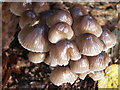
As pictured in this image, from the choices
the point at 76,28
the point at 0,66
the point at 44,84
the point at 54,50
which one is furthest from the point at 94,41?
the point at 0,66

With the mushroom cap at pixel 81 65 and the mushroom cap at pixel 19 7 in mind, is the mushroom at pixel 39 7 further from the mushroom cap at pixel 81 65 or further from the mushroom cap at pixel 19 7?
the mushroom cap at pixel 81 65

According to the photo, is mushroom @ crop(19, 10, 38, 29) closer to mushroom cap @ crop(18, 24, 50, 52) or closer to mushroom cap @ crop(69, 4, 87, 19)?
mushroom cap @ crop(18, 24, 50, 52)

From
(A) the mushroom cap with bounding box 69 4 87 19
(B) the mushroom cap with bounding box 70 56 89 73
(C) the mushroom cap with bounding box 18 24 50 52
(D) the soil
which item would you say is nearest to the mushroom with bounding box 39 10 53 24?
(C) the mushroom cap with bounding box 18 24 50 52

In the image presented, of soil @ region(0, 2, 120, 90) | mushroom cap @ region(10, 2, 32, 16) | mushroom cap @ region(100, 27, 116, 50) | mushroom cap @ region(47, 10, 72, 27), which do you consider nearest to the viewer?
mushroom cap @ region(47, 10, 72, 27)

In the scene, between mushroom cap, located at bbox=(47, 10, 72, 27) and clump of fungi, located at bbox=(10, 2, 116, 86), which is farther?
mushroom cap, located at bbox=(47, 10, 72, 27)

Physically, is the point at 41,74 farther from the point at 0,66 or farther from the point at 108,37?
the point at 108,37

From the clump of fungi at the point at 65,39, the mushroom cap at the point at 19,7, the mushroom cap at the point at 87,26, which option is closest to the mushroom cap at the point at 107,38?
the clump of fungi at the point at 65,39

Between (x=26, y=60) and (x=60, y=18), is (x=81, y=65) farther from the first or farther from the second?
(x=26, y=60)

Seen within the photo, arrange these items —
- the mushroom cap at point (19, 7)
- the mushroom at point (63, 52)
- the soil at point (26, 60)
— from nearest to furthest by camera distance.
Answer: the mushroom at point (63, 52)
the mushroom cap at point (19, 7)
the soil at point (26, 60)
